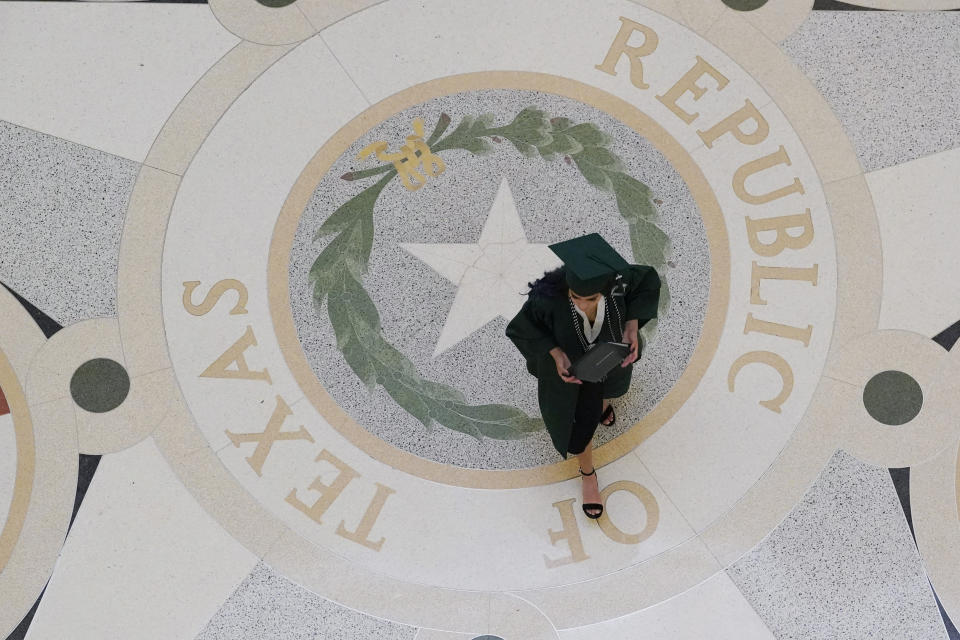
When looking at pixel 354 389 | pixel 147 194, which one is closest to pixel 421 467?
pixel 354 389

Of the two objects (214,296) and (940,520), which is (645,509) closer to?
(940,520)

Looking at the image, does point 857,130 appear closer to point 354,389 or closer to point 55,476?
point 354,389

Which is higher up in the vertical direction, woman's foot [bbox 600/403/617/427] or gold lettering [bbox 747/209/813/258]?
gold lettering [bbox 747/209/813/258]

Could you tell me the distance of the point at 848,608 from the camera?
13.9 feet

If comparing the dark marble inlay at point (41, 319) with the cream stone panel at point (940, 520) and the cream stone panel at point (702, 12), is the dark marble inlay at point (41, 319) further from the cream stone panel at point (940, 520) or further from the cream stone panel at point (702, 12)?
the cream stone panel at point (940, 520)

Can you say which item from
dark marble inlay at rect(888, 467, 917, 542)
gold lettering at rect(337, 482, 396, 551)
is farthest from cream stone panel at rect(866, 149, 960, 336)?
gold lettering at rect(337, 482, 396, 551)

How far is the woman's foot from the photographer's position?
4.52 metres

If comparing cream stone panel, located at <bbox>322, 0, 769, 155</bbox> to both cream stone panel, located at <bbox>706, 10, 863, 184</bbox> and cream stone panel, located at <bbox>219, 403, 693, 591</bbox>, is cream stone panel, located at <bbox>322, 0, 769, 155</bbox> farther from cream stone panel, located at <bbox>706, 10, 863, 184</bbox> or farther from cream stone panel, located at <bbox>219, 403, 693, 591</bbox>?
cream stone panel, located at <bbox>219, 403, 693, 591</bbox>

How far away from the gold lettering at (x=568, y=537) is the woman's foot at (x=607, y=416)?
1.43 ft

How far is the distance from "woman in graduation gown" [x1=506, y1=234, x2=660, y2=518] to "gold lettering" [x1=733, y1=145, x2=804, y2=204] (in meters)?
1.21

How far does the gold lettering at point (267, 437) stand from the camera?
450cm

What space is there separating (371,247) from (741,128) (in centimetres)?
214

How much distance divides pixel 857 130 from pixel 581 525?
261cm

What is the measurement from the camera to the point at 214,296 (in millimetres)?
4676
